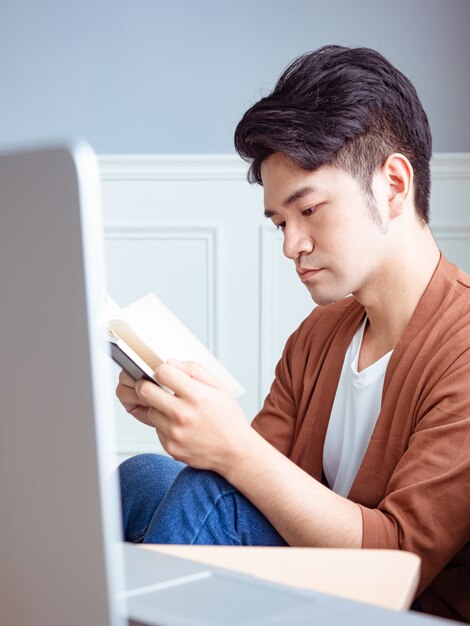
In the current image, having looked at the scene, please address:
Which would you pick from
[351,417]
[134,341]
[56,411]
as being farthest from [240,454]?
[56,411]

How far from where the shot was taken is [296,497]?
111cm

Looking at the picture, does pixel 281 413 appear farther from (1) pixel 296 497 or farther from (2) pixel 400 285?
(1) pixel 296 497

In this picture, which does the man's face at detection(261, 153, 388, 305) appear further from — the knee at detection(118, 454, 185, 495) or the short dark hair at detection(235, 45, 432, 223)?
the knee at detection(118, 454, 185, 495)

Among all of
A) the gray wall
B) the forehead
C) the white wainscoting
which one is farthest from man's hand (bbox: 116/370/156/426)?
the gray wall

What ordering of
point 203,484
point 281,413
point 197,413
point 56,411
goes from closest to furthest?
point 56,411 < point 197,413 < point 203,484 < point 281,413

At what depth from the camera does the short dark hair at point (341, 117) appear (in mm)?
1325

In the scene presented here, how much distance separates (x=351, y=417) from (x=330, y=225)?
0.30 meters

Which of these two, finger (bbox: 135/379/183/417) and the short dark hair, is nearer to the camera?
finger (bbox: 135/379/183/417)

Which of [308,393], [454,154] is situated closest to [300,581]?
[308,393]

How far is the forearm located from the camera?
1.10m

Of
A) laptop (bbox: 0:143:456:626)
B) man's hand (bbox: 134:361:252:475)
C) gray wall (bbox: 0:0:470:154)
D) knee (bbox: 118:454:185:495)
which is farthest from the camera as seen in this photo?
gray wall (bbox: 0:0:470:154)

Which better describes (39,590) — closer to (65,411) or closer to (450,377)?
(65,411)

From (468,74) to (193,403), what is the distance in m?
1.91

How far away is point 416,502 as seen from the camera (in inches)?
42.9
